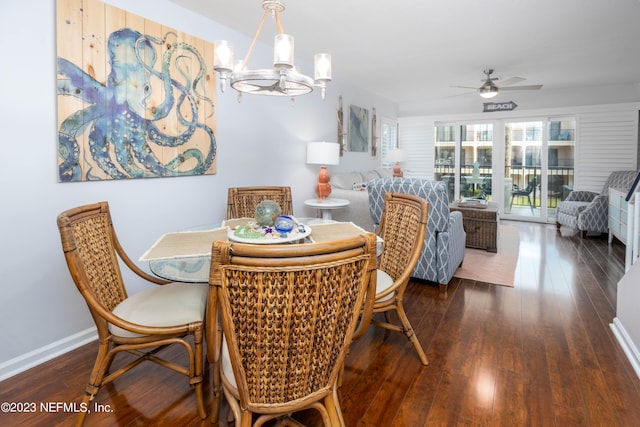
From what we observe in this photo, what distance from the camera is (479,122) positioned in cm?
721

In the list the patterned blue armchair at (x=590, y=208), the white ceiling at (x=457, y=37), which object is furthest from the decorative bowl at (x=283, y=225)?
the patterned blue armchair at (x=590, y=208)

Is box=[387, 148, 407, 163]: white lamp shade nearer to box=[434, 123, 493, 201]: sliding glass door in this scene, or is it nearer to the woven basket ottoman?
box=[434, 123, 493, 201]: sliding glass door

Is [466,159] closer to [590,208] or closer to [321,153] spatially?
[590,208]

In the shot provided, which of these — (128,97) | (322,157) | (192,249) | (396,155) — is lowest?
(192,249)

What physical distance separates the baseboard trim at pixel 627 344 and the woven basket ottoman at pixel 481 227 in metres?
2.07

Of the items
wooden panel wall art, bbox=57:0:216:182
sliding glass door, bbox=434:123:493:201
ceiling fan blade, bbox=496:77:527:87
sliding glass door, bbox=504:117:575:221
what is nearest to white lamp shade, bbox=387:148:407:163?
sliding glass door, bbox=434:123:493:201

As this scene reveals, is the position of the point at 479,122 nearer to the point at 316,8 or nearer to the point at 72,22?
the point at 316,8

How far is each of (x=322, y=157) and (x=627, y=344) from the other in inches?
122

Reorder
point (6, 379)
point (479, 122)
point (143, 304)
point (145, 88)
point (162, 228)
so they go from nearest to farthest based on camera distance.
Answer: point (143, 304), point (6, 379), point (145, 88), point (162, 228), point (479, 122)

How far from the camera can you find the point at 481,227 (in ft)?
15.1

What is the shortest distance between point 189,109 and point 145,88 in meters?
0.38

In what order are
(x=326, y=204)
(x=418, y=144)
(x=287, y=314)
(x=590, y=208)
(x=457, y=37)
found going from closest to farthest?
(x=287, y=314)
(x=457, y=37)
(x=326, y=204)
(x=590, y=208)
(x=418, y=144)

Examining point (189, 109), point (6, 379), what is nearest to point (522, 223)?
point (189, 109)

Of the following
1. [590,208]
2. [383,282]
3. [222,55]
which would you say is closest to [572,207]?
[590,208]
